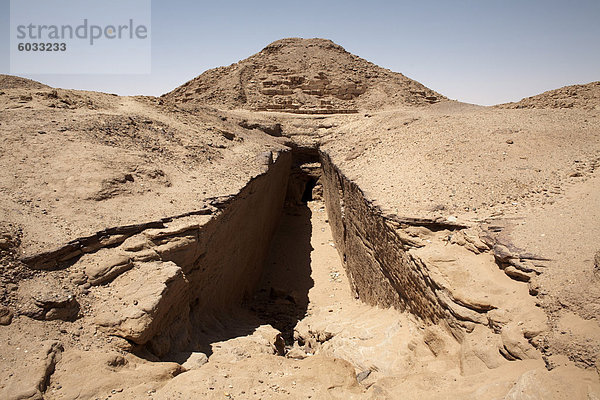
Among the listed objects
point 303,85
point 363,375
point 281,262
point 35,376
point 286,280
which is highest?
point 303,85

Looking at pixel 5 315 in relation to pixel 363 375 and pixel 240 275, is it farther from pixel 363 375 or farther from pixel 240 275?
pixel 240 275

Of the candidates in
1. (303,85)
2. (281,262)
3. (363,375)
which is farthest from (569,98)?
(363,375)

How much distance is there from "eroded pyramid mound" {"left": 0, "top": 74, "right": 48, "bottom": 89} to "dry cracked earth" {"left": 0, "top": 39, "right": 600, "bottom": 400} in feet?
0.61

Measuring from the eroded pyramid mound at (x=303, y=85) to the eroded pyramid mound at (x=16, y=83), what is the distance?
8366mm

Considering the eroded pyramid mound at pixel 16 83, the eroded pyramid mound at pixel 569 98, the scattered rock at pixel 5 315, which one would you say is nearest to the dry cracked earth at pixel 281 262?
the scattered rock at pixel 5 315

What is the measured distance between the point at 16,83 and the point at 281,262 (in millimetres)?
8844

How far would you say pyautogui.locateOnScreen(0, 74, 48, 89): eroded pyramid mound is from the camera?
32.9 feet

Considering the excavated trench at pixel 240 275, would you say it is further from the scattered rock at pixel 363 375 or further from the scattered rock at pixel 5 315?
the scattered rock at pixel 363 375

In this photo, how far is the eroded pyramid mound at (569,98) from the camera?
38.7 feet

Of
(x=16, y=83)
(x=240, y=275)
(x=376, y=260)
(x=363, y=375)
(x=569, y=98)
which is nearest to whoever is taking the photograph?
(x=363, y=375)

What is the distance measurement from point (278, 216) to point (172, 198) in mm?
7055

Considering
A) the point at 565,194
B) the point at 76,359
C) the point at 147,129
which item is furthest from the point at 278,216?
the point at 76,359

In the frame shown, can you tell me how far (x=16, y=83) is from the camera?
10312 mm

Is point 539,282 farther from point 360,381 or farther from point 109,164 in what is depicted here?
point 109,164
